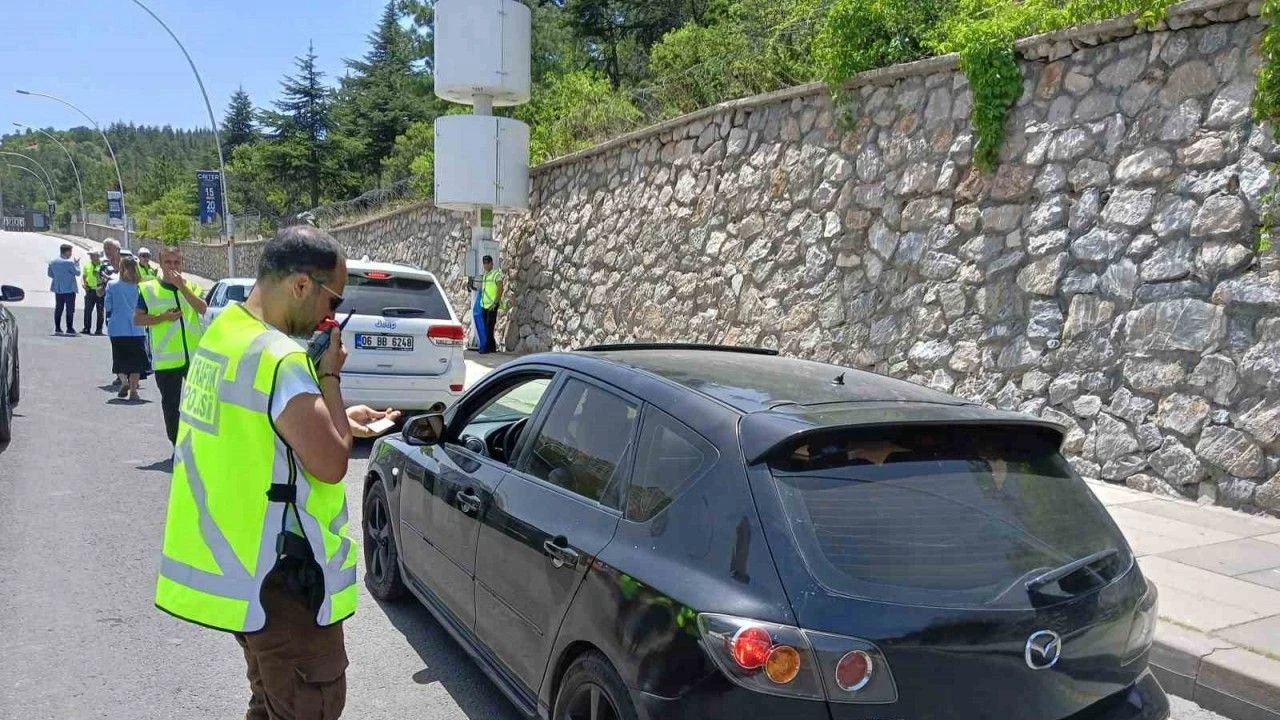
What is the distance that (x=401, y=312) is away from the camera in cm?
891

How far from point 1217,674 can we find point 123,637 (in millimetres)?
4934

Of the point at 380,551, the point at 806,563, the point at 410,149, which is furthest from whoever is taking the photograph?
the point at 410,149

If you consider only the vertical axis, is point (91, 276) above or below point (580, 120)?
below

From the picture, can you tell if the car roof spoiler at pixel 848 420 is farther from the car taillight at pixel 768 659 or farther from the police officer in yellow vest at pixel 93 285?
the police officer in yellow vest at pixel 93 285

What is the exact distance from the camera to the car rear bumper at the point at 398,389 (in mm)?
8711

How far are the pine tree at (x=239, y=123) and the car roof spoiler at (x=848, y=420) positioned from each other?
213ft

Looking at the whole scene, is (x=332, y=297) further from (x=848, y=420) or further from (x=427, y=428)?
(x=427, y=428)

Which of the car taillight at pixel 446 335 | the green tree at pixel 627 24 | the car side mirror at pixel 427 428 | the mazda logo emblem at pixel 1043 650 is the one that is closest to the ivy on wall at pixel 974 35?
the car taillight at pixel 446 335

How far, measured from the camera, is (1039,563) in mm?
2545

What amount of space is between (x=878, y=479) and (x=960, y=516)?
240 mm

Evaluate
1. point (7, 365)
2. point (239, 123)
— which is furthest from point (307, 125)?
point (7, 365)

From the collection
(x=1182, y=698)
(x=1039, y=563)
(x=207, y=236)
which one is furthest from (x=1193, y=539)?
(x=207, y=236)

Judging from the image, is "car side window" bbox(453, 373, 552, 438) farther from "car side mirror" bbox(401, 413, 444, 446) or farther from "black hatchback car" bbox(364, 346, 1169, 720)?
"black hatchback car" bbox(364, 346, 1169, 720)

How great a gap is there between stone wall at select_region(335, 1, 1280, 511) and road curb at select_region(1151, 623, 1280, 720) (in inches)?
101
